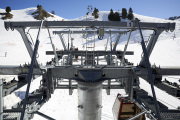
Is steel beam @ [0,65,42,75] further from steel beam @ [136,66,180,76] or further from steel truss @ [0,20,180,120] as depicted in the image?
steel beam @ [136,66,180,76]

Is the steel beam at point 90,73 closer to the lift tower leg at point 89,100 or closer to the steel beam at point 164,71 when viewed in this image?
the lift tower leg at point 89,100

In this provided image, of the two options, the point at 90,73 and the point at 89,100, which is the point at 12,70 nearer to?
the point at 90,73

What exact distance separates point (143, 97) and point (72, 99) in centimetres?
785

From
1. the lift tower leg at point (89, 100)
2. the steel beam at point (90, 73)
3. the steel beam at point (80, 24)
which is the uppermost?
the steel beam at point (80, 24)

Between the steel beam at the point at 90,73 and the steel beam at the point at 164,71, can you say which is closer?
the steel beam at the point at 90,73

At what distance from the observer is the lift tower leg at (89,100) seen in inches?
169

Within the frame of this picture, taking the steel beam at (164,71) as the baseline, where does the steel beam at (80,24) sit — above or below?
above

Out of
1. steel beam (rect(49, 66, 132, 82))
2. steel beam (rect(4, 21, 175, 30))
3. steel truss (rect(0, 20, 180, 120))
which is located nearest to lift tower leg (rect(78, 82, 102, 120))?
steel truss (rect(0, 20, 180, 120))

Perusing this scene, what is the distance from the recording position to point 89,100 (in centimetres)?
446

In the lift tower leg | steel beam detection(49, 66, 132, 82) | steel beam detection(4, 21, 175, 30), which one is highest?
steel beam detection(4, 21, 175, 30)

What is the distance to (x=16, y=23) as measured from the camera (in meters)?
4.00

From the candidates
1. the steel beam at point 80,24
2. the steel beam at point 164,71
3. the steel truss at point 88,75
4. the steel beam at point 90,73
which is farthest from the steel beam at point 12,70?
the steel beam at point 164,71

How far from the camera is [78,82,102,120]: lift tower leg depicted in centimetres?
428

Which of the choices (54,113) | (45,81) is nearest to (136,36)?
(54,113)
